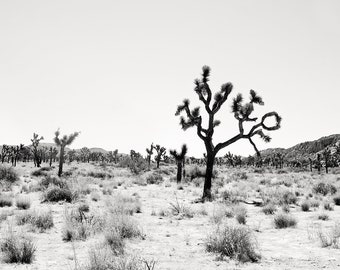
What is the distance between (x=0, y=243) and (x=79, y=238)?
1.58m

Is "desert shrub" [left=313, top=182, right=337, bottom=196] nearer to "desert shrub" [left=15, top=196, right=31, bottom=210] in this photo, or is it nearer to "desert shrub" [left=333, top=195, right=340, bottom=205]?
"desert shrub" [left=333, top=195, right=340, bottom=205]

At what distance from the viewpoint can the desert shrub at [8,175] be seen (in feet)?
67.5

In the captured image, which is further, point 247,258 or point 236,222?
point 236,222

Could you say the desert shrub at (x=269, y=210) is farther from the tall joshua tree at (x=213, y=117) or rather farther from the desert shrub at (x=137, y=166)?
the desert shrub at (x=137, y=166)

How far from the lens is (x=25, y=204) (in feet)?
37.4

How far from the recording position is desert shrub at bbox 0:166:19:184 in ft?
67.5

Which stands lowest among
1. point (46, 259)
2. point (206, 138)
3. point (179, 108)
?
point (46, 259)

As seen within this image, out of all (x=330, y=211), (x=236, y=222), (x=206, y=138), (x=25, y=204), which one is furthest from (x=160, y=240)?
(x=206, y=138)

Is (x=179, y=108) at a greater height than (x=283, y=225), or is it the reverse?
(x=179, y=108)

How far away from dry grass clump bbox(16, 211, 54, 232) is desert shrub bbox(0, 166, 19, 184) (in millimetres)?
12684

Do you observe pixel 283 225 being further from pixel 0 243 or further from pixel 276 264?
pixel 0 243

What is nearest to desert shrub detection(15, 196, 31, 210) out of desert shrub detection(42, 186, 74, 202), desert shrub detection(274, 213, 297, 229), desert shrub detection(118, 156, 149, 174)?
desert shrub detection(42, 186, 74, 202)

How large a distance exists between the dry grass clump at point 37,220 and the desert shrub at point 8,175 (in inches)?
499

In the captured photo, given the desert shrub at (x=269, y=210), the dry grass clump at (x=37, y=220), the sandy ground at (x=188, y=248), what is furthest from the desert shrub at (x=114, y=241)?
the desert shrub at (x=269, y=210)
